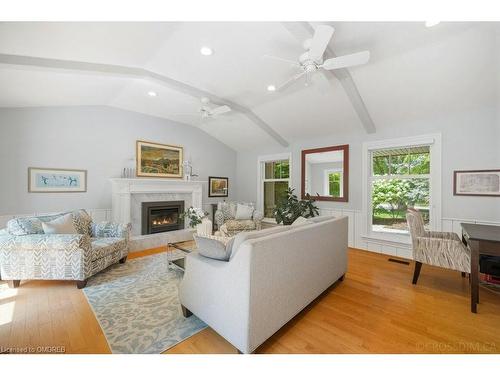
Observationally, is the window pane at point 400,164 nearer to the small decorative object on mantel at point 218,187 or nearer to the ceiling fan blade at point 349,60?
the ceiling fan blade at point 349,60

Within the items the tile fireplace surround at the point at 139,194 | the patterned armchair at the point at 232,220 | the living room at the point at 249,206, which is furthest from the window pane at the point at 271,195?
the tile fireplace surround at the point at 139,194

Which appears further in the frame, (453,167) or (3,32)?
(453,167)

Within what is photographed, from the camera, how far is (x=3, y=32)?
1833 millimetres

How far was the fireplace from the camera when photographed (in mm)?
4637

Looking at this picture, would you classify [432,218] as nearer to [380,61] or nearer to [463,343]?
[463,343]

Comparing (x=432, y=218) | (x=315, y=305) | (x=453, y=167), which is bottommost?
(x=315, y=305)

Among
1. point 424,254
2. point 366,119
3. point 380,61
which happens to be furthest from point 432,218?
point 380,61

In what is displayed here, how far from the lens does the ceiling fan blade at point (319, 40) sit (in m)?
1.82

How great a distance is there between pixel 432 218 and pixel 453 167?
892 mm

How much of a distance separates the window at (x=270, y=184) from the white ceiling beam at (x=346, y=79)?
2.44m

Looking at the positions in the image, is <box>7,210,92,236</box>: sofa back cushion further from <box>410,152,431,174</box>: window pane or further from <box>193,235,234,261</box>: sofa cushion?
<box>410,152,431,174</box>: window pane

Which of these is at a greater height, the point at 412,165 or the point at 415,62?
the point at 415,62

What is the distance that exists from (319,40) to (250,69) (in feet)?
4.44

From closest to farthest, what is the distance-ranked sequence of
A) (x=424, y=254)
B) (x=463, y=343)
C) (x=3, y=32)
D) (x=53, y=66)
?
(x=463, y=343), (x=3, y=32), (x=53, y=66), (x=424, y=254)
